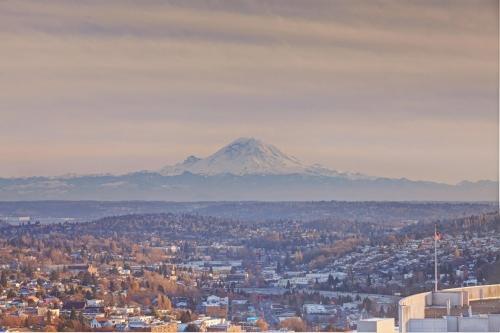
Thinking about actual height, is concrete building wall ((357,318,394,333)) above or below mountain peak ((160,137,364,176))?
below

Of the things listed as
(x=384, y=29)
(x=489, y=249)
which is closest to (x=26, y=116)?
(x=384, y=29)

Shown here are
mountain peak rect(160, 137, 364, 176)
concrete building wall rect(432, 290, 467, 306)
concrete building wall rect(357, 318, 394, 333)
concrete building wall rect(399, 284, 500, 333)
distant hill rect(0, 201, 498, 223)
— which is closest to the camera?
concrete building wall rect(357, 318, 394, 333)

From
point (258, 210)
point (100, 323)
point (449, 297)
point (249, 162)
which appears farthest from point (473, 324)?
point (258, 210)

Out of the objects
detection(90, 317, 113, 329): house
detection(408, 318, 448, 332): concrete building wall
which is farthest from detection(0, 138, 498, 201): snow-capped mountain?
detection(408, 318, 448, 332): concrete building wall

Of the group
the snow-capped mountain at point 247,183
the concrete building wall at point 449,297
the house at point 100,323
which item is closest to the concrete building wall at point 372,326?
the concrete building wall at point 449,297

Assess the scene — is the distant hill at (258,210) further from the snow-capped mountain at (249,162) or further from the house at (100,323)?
the house at (100,323)

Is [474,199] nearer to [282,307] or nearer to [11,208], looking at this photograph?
→ [282,307]

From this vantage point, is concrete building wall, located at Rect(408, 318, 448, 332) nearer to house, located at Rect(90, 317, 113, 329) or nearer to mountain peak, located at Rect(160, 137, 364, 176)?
house, located at Rect(90, 317, 113, 329)

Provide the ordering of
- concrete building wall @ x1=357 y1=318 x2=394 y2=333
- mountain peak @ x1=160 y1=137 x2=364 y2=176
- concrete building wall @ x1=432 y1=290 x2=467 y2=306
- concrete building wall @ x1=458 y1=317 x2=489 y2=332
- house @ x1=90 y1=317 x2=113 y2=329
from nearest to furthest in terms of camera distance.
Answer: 1. concrete building wall @ x1=357 y1=318 x2=394 y2=333
2. concrete building wall @ x1=458 y1=317 x2=489 y2=332
3. concrete building wall @ x1=432 y1=290 x2=467 y2=306
4. house @ x1=90 y1=317 x2=113 y2=329
5. mountain peak @ x1=160 y1=137 x2=364 y2=176
